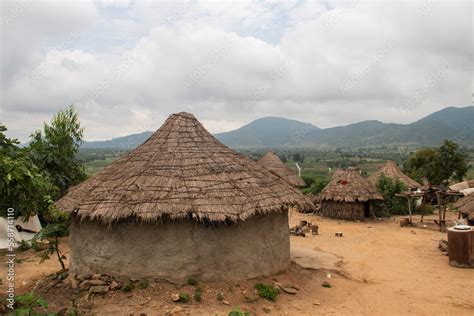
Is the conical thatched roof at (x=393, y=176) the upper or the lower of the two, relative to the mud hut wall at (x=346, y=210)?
upper

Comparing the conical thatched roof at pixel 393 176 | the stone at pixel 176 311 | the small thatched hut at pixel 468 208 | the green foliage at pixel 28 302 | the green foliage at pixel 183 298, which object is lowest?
the stone at pixel 176 311

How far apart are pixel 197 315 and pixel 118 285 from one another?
2.22 meters

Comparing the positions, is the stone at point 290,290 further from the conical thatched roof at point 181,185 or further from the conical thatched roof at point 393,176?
the conical thatched roof at point 393,176

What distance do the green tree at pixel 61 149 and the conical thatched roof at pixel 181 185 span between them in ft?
26.4

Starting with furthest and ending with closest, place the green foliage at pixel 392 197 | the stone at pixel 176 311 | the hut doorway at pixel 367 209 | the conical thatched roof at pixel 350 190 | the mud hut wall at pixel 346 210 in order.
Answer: the green foliage at pixel 392 197, the hut doorway at pixel 367 209, the mud hut wall at pixel 346 210, the conical thatched roof at pixel 350 190, the stone at pixel 176 311

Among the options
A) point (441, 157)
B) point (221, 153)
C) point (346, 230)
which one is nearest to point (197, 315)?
point (221, 153)

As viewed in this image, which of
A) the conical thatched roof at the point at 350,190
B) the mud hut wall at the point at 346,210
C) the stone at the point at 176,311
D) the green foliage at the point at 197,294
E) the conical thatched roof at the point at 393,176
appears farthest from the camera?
the conical thatched roof at the point at 393,176

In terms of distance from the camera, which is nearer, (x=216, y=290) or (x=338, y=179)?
(x=216, y=290)

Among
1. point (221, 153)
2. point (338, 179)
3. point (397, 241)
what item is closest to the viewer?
point (221, 153)

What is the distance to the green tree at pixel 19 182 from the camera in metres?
6.25

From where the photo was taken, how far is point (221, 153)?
35.7 feet

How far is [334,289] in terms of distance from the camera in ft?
31.9

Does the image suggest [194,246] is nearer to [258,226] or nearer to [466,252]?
[258,226]

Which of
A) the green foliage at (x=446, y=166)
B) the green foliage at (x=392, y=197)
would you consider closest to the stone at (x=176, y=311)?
the green foliage at (x=392, y=197)
